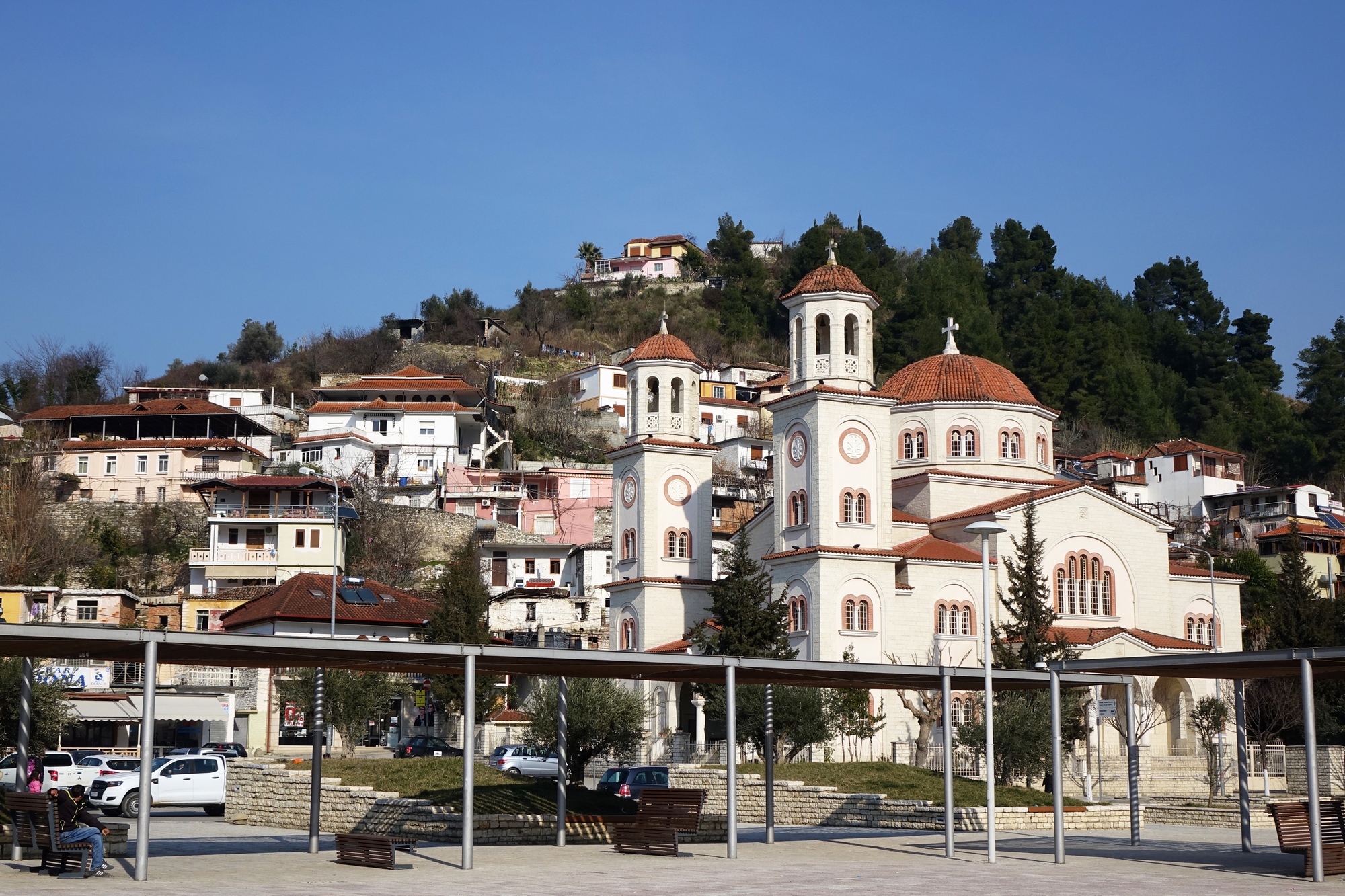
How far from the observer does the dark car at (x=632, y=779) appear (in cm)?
3284

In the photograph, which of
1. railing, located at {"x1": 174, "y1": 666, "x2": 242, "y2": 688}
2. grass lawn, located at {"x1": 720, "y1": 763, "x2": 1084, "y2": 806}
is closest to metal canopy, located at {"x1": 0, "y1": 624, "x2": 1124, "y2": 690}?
grass lawn, located at {"x1": 720, "y1": 763, "x2": 1084, "y2": 806}

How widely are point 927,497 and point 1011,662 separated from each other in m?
13.7

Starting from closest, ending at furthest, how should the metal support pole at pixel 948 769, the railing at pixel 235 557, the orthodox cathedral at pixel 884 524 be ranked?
the metal support pole at pixel 948 769
the orthodox cathedral at pixel 884 524
the railing at pixel 235 557

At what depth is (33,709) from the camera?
120 ft

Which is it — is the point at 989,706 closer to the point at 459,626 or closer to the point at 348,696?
the point at 348,696

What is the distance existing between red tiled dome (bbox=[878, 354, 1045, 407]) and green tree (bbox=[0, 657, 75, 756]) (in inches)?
1219

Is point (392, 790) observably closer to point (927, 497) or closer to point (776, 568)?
point (776, 568)

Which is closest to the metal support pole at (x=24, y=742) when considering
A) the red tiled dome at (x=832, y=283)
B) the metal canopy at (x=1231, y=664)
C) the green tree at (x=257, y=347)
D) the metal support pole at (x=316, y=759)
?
the metal support pole at (x=316, y=759)

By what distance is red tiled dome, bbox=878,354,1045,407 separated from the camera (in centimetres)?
5581

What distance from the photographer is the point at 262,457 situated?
280 ft

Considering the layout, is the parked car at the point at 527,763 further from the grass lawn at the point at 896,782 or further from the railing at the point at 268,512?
the railing at the point at 268,512

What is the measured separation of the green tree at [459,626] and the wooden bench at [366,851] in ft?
97.1

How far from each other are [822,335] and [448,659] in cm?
3042

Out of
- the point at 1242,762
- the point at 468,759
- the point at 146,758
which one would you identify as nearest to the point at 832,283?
the point at 1242,762
